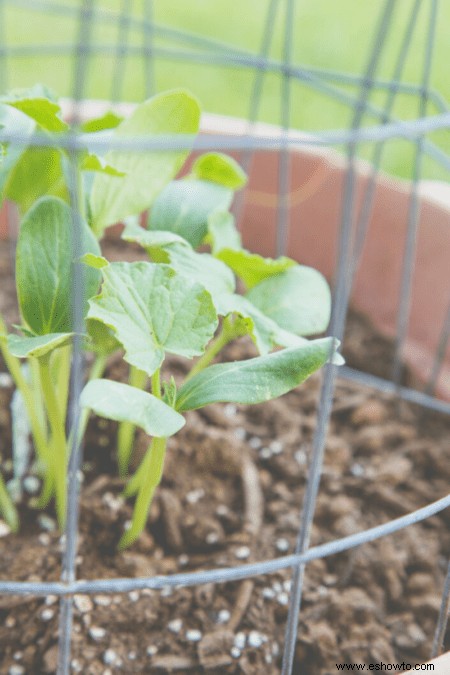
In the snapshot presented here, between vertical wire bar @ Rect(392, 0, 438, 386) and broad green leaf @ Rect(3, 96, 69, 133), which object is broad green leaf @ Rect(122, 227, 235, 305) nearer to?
broad green leaf @ Rect(3, 96, 69, 133)

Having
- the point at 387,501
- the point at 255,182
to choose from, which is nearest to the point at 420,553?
the point at 387,501

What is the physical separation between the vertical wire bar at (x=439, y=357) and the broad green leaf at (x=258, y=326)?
1.43ft

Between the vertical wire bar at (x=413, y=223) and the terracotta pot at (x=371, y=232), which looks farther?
the terracotta pot at (x=371, y=232)

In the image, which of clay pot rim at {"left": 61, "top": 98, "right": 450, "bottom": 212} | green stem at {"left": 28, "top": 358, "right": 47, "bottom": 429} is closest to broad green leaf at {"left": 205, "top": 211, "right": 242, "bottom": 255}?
green stem at {"left": 28, "top": 358, "right": 47, "bottom": 429}

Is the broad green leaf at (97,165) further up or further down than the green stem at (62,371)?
further up

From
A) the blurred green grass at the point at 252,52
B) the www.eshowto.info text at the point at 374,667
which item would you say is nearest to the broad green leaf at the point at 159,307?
the www.eshowto.info text at the point at 374,667

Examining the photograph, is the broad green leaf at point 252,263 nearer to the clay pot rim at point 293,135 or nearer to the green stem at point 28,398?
the green stem at point 28,398

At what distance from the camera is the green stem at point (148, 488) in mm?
593

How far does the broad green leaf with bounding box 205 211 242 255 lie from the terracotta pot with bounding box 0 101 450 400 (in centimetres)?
44

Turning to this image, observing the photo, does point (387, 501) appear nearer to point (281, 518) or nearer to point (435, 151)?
point (281, 518)

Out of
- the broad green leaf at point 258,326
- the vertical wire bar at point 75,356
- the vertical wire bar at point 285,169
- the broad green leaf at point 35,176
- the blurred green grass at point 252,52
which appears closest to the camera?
the vertical wire bar at point 75,356

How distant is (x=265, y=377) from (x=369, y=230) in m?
0.62

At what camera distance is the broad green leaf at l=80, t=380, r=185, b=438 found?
458 mm

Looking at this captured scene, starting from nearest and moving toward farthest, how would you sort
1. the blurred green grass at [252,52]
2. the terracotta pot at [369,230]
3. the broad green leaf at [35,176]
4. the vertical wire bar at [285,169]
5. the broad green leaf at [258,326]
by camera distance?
the broad green leaf at [258,326] < the broad green leaf at [35,176] < the vertical wire bar at [285,169] < the terracotta pot at [369,230] < the blurred green grass at [252,52]
